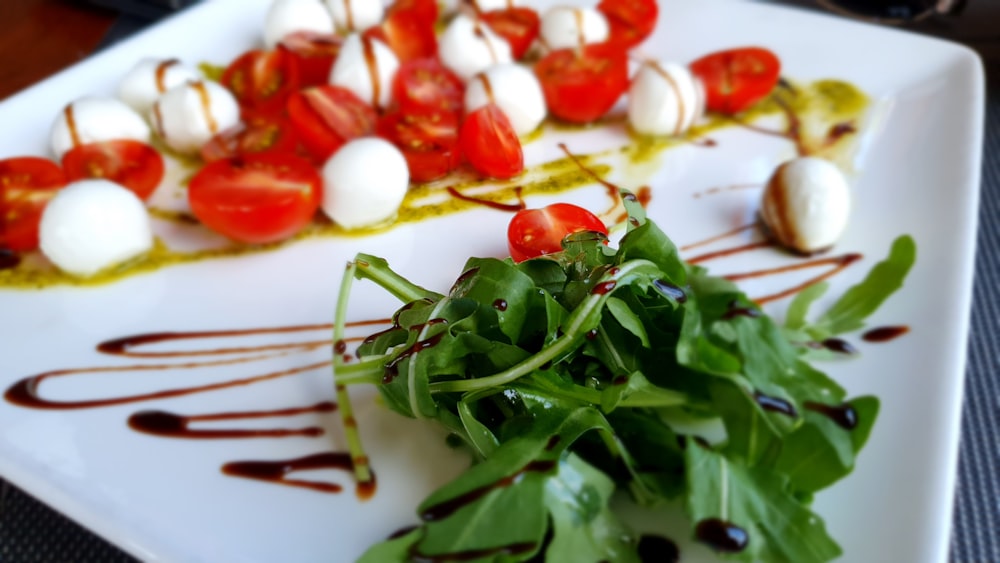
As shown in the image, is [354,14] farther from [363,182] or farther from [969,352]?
[969,352]

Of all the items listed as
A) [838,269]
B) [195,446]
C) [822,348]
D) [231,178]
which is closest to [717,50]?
[838,269]

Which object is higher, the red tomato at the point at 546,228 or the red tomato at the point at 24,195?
the red tomato at the point at 546,228

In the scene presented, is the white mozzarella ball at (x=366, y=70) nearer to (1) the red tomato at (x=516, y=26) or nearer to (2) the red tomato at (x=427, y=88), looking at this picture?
(2) the red tomato at (x=427, y=88)

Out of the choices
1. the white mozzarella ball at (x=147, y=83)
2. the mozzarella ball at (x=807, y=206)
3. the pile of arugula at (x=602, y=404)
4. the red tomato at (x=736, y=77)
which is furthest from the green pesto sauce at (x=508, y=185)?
the pile of arugula at (x=602, y=404)

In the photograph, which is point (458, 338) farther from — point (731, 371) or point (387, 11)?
point (387, 11)

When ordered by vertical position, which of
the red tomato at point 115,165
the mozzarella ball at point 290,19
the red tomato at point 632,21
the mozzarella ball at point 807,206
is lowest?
the red tomato at point 115,165

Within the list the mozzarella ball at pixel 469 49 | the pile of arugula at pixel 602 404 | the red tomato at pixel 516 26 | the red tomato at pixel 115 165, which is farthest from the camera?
the red tomato at pixel 516 26

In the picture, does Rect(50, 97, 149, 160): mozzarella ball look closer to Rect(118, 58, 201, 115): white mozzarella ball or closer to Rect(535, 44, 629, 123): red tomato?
Rect(118, 58, 201, 115): white mozzarella ball
